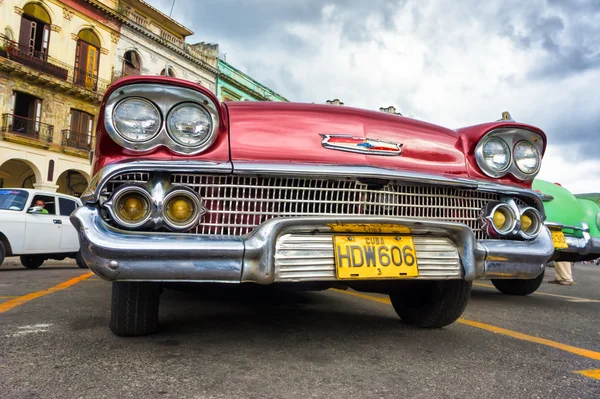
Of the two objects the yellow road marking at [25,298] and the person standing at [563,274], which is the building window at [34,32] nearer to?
the yellow road marking at [25,298]

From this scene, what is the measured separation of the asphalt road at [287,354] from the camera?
5.51ft

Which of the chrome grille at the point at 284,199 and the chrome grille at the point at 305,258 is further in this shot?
the chrome grille at the point at 284,199

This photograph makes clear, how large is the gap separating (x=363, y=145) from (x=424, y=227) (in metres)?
0.45

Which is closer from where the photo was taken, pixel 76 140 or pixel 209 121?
pixel 209 121

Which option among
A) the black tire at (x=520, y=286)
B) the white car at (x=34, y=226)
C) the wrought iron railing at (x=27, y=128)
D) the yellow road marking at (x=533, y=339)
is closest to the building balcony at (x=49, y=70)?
the wrought iron railing at (x=27, y=128)

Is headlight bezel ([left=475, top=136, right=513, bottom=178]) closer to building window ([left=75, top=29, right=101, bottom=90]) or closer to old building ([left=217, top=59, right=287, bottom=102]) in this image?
building window ([left=75, top=29, right=101, bottom=90])

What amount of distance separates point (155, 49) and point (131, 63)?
126cm

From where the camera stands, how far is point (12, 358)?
77.9 inches

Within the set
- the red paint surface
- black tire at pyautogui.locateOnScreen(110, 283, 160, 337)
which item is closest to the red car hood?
the red paint surface

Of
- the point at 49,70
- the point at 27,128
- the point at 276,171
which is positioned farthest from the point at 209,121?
the point at 49,70

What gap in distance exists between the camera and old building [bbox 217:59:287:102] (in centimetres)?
2195

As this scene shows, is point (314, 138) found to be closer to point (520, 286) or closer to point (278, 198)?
point (278, 198)

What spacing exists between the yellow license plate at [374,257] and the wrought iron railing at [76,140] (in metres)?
17.5

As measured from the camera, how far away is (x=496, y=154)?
2.42 meters
